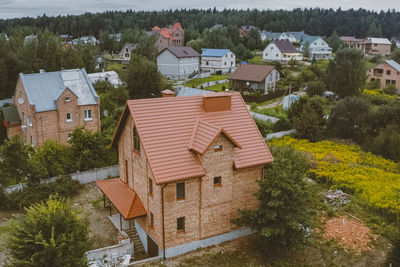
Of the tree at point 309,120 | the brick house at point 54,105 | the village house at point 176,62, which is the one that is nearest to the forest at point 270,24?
the village house at point 176,62

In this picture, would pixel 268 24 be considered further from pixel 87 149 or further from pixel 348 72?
pixel 87 149

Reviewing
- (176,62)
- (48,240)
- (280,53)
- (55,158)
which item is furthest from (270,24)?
(48,240)

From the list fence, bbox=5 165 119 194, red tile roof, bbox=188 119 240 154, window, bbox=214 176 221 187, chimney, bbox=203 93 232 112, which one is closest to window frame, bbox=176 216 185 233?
window, bbox=214 176 221 187

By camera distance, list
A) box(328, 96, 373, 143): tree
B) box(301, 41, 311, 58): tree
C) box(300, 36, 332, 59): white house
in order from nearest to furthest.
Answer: box(328, 96, 373, 143): tree → box(301, 41, 311, 58): tree → box(300, 36, 332, 59): white house

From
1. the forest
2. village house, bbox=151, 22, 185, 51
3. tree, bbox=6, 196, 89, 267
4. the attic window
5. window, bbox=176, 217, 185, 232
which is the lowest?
window, bbox=176, 217, 185, 232

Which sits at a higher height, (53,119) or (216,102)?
(216,102)

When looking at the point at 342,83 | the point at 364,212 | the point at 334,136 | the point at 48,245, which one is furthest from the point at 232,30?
the point at 48,245

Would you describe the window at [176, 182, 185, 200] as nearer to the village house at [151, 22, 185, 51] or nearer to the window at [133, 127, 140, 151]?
the window at [133, 127, 140, 151]
